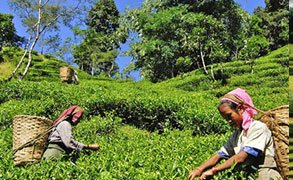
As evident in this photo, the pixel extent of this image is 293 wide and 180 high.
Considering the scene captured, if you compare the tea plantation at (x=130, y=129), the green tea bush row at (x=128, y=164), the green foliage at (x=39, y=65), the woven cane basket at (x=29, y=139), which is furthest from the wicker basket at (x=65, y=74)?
the woven cane basket at (x=29, y=139)

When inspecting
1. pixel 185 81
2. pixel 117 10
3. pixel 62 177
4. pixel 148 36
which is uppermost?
pixel 117 10

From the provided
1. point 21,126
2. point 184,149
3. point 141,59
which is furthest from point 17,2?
point 184,149

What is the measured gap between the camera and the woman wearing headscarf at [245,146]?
180 centimetres

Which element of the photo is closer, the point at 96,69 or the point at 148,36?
the point at 148,36

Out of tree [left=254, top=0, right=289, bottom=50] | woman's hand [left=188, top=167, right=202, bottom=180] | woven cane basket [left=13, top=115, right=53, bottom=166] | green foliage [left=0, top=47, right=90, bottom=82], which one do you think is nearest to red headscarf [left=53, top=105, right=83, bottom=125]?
woven cane basket [left=13, top=115, right=53, bottom=166]

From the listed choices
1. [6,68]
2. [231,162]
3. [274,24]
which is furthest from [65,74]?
[274,24]

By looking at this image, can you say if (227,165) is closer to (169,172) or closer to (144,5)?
(169,172)

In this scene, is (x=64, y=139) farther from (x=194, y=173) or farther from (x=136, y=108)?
(x=136, y=108)

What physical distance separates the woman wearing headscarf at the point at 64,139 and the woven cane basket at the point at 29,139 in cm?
9

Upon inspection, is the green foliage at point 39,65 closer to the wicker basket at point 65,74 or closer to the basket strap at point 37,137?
the wicker basket at point 65,74

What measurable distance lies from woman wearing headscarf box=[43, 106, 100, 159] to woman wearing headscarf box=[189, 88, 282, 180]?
1674 millimetres

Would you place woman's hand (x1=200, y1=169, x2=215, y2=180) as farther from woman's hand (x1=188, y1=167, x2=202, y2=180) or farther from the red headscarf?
the red headscarf

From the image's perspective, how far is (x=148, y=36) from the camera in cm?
1745

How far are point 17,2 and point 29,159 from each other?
13422mm
